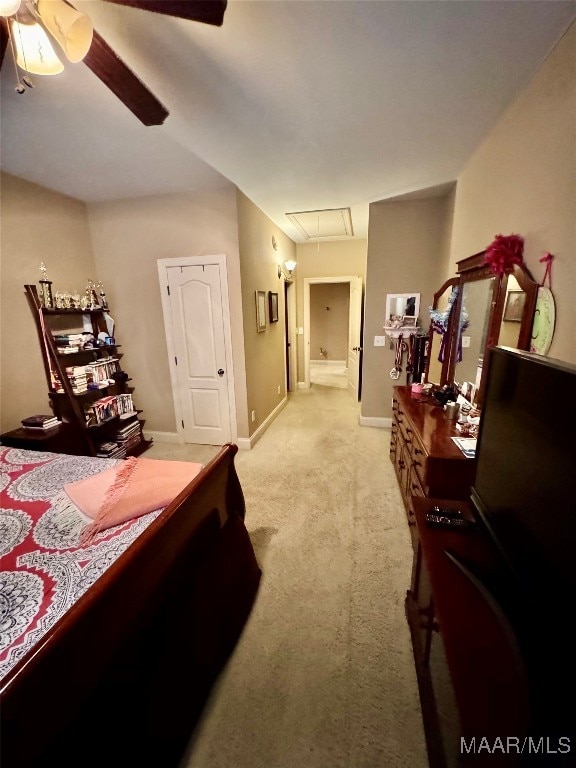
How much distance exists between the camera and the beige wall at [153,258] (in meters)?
2.92

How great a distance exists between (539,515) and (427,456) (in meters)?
0.84

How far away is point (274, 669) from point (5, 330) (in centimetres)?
300

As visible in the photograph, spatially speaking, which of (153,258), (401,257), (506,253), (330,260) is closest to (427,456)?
(506,253)

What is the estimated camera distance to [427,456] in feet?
5.13

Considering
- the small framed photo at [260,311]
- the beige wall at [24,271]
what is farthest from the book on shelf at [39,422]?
the small framed photo at [260,311]

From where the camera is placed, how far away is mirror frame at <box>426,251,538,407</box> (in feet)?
4.84

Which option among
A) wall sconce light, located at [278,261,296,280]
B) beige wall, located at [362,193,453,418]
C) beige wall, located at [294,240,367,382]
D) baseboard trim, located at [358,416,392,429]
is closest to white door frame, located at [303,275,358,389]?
beige wall, located at [294,240,367,382]

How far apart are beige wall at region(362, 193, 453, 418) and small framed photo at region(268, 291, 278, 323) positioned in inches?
48.9

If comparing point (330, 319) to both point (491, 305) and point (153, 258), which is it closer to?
point (153, 258)

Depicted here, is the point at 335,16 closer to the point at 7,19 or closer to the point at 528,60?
the point at 528,60

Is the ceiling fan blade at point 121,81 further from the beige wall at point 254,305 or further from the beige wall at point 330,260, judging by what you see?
the beige wall at point 330,260

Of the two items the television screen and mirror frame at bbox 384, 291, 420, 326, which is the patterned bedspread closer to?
the television screen

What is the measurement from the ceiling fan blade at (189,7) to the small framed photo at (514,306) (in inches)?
68.1

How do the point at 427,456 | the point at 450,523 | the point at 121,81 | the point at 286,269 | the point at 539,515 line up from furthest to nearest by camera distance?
the point at 286,269 < the point at 427,456 < the point at 121,81 < the point at 450,523 < the point at 539,515
